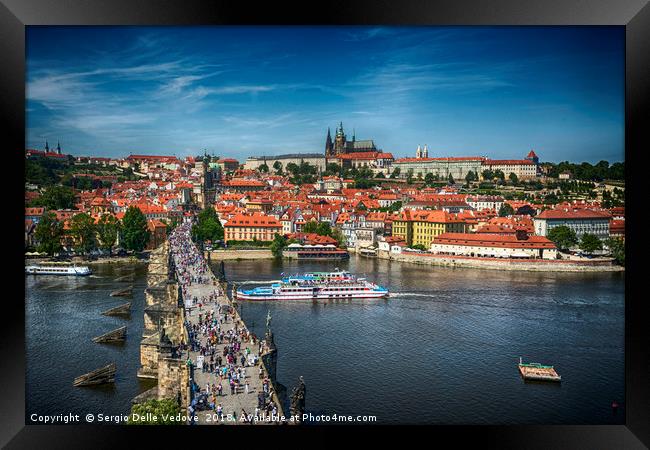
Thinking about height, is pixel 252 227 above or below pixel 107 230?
above

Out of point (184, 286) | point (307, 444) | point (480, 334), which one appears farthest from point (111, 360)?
point (480, 334)

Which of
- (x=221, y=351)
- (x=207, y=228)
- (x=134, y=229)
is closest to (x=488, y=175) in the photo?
(x=207, y=228)

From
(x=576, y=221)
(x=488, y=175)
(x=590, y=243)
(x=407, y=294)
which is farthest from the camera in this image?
(x=488, y=175)

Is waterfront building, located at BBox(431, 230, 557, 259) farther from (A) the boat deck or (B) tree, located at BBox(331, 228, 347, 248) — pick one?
(A) the boat deck

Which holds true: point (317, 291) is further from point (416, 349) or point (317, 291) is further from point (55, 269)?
point (55, 269)

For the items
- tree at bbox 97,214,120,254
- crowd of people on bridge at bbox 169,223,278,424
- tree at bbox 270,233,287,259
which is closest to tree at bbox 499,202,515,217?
tree at bbox 270,233,287,259

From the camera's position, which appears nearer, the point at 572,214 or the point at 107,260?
the point at 572,214
